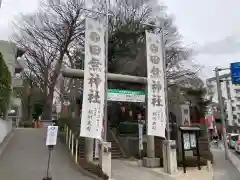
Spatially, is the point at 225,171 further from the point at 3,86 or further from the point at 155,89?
the point at 3,86

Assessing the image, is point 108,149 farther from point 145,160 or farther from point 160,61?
point 160,61

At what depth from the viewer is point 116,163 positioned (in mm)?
13852

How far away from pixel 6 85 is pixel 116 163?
31.4 ft

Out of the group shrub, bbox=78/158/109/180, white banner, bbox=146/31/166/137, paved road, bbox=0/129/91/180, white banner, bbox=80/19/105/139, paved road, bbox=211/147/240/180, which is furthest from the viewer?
paved road, bbox=211/147/240/180

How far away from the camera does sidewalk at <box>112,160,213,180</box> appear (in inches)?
427

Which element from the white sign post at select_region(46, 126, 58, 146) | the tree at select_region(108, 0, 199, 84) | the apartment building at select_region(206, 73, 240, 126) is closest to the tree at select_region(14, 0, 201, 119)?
the tree at select_region(108, 0, 199, 84)

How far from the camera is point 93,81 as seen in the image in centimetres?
1011

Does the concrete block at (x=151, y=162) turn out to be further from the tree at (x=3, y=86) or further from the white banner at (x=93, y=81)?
the tree at (x=3, y=86)

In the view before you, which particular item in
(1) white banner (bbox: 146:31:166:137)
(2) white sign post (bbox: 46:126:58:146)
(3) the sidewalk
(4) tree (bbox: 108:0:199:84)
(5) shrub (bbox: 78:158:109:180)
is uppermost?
(4) tree (bbox: 108:0:199:84)

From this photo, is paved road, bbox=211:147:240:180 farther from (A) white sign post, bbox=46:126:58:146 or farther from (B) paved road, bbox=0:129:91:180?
(A) white sign post, bbox=46:126:58:146

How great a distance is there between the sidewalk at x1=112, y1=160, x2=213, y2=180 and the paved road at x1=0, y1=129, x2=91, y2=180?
→ 6.96 feet

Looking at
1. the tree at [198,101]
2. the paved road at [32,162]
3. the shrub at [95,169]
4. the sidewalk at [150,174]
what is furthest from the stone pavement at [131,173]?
the tree at [198,101]

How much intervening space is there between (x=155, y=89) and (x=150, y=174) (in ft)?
13.8

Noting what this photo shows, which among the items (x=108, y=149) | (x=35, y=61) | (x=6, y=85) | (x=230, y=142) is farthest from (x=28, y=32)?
(x=230, y=142)
